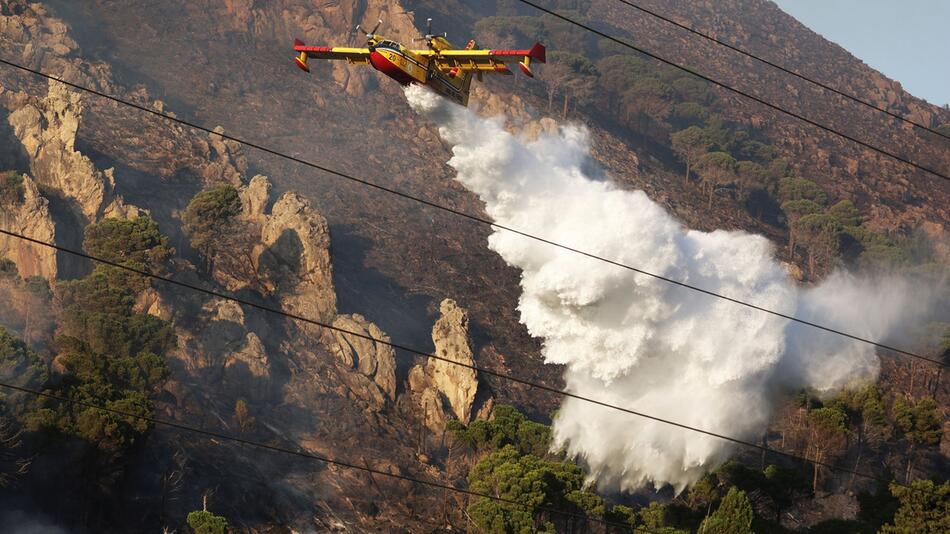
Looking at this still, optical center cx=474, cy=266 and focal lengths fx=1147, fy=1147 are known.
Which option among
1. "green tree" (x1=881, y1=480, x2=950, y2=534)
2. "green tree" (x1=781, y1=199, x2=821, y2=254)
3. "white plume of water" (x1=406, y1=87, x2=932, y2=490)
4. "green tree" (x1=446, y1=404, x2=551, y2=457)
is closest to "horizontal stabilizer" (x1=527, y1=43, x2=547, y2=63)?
"white plume of water" (x1=406, y1=87, x2=932, y2=490)

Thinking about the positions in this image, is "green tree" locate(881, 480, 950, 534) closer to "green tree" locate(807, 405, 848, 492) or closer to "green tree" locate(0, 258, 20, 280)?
"green tree" locate(807, 405, 848, 492)

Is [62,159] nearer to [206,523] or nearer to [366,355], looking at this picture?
[366,355]

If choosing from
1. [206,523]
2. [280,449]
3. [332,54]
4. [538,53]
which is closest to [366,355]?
[280,449]

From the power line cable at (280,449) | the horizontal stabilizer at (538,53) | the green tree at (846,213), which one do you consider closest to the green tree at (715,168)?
the green tree at (846,213)

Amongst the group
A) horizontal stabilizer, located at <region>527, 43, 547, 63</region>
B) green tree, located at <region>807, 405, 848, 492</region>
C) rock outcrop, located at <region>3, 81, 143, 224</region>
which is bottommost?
rock outcrop, located at <region>3, 81, 143, 224</region>

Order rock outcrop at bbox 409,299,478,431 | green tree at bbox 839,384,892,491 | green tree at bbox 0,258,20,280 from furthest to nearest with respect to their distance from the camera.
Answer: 1. green tree at bbox 839,384,892,491
2. rock outcrop at bbox 409,299,478,431
3. green tree at bbox 0,258,20,280

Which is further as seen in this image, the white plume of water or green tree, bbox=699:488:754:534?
the white plume of water

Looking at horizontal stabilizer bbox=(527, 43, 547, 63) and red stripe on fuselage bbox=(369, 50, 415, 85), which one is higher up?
horizontal stabilizer bbox=(527, 43, 547, 63)

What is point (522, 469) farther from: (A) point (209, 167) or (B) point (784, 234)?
(B) point (784, 234)
